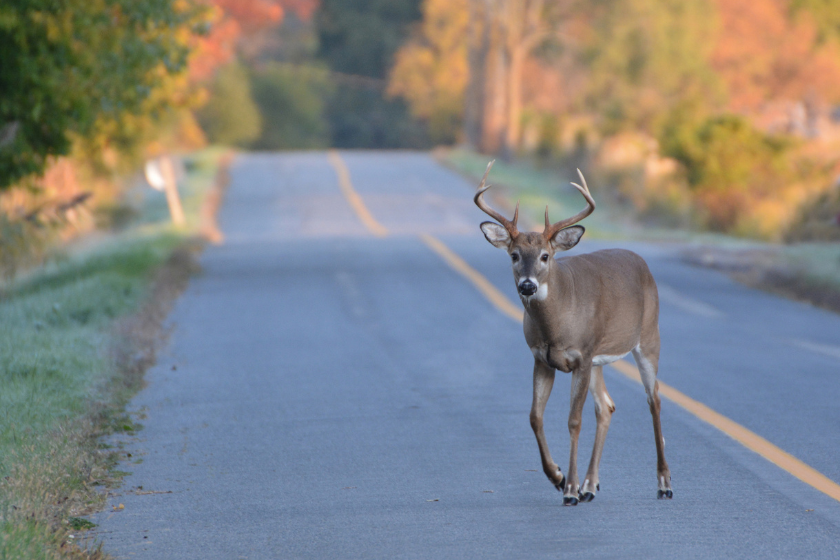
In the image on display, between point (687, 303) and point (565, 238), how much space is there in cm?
994

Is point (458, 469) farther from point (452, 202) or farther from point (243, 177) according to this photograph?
point (243, 177)

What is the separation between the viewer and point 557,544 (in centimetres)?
610

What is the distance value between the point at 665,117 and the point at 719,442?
105 feet

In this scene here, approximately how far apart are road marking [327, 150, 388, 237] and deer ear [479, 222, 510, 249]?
63.6ft

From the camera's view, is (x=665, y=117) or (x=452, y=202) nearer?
(x=452, y=202)

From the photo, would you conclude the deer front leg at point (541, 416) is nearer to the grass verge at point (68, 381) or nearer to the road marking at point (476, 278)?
the grass verge at point (68, 381)

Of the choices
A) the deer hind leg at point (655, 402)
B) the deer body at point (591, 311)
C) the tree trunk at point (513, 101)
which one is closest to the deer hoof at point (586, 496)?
the deer hind leg at point (655, 402)

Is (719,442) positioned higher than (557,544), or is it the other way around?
(557,544)

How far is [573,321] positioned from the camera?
6.80 meters

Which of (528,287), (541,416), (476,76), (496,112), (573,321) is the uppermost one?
(528,287)

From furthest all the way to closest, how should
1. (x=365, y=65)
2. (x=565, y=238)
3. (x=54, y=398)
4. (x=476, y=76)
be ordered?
(x=365, y=65)
(x=476, y=76)
(x=54, y=398)
(x=565, y=238)

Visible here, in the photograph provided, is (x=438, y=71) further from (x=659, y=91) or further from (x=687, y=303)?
(x=687, y=303)

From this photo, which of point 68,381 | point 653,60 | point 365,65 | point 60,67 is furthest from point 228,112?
point 68,381

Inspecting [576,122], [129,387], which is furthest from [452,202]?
[129,387]
